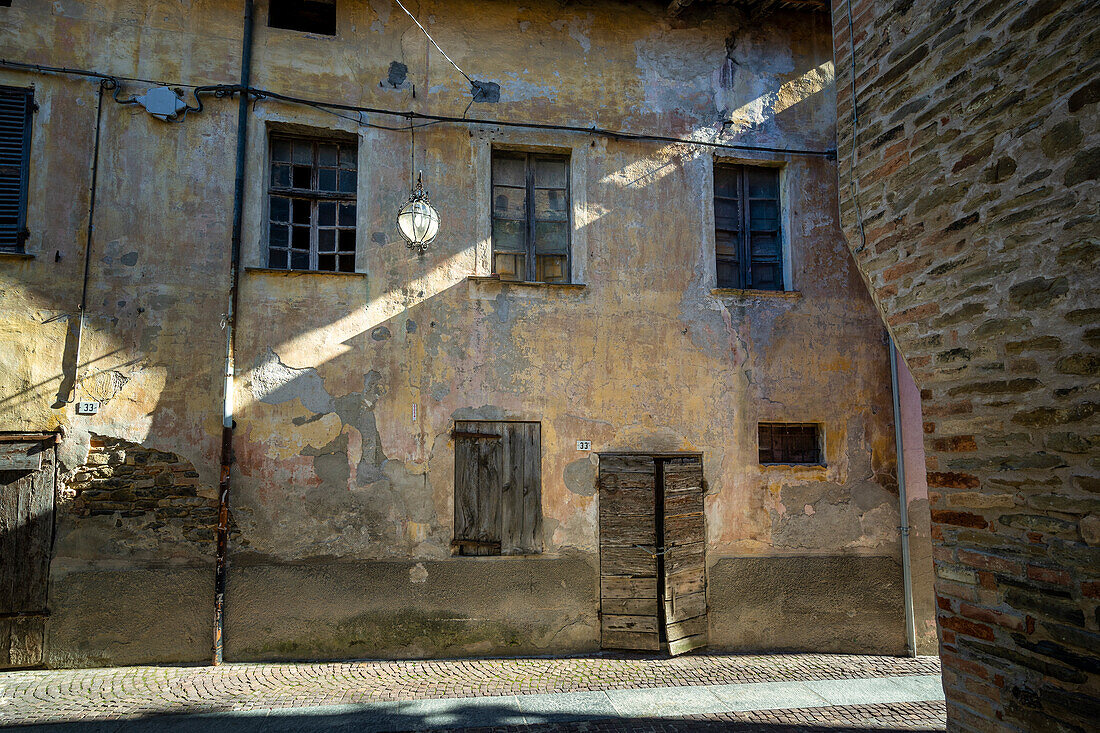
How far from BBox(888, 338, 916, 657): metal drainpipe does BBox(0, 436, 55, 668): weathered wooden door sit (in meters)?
9.12

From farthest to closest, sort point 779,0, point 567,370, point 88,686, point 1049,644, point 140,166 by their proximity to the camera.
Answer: point 779,0 < point 567,370 < point 140,166 < point 88,686 < point 1049,644

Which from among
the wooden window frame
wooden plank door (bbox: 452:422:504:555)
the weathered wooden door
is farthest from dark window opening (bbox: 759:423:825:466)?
the weathered wooden door

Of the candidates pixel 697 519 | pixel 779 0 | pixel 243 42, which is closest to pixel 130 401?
pixel 243 42

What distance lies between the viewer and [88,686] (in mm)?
5617

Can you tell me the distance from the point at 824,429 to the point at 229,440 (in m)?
6.67

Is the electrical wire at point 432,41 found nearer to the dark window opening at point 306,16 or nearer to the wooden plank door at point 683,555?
the dark window opening at point 306,16

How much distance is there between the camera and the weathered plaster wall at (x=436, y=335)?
6.34 m

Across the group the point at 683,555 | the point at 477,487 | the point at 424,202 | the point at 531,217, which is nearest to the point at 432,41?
the point at 424,202

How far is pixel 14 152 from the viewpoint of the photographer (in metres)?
6.41

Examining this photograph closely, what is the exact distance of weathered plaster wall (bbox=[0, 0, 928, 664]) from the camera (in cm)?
634

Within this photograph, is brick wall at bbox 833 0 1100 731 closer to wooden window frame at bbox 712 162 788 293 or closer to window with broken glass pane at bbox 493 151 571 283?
wooden window frame at bbox 712 162 788 293

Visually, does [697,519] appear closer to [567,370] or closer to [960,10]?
[567,370]

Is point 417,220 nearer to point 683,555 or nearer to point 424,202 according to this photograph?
point 424,202

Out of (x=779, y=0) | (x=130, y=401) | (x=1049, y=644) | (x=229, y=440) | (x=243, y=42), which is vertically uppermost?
(x=779, y=0)
